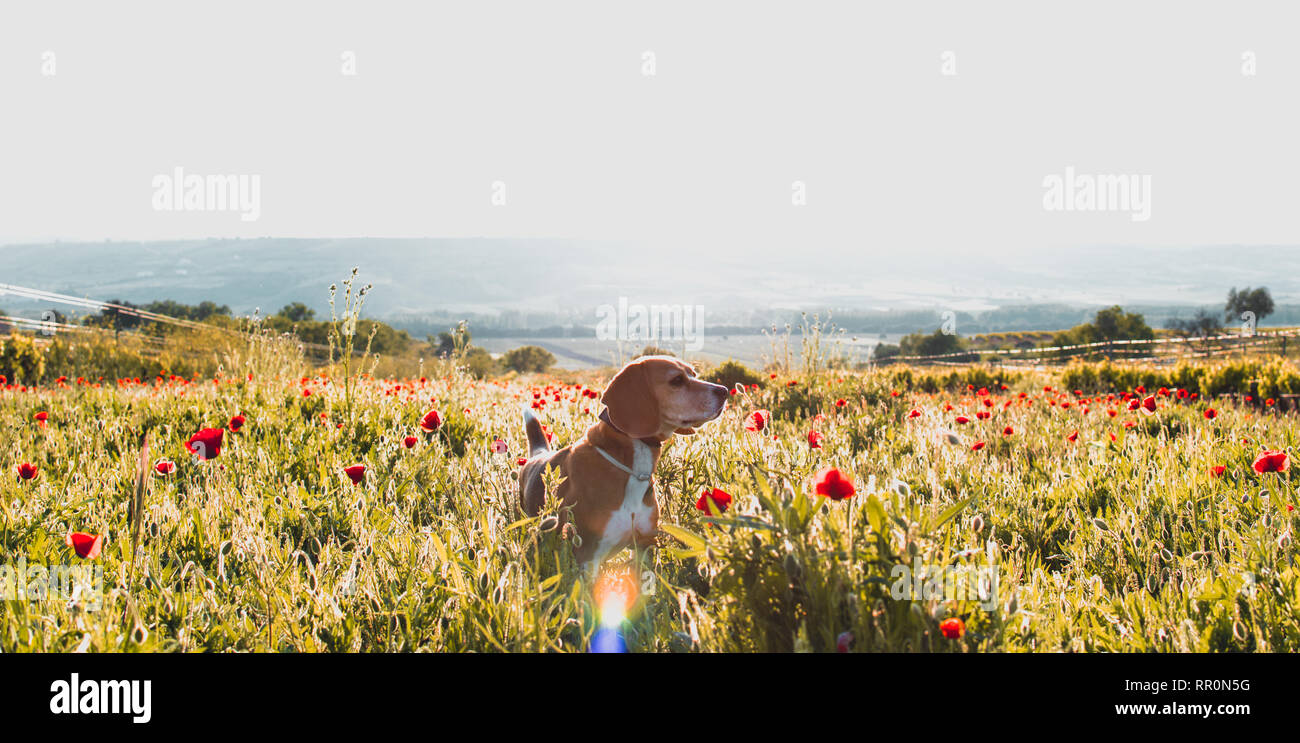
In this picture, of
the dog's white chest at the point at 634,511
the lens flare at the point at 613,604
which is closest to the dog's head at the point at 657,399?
the dog's white chest at the point at 634,511

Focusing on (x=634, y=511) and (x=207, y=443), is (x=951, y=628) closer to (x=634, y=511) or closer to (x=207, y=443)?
(x=634, y=511)

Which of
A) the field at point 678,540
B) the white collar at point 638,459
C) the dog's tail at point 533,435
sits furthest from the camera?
the dog's tail at point 533,435

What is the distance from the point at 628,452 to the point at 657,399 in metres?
0.27

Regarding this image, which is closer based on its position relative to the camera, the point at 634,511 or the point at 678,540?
the point at 634,511

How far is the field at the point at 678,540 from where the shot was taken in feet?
6.37

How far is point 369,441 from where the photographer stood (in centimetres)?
482

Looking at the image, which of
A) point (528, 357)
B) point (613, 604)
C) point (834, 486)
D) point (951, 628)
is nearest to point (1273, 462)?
point (951, 628)

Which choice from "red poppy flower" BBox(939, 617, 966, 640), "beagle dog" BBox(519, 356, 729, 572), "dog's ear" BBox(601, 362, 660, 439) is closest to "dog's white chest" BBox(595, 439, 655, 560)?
"beagle dog" BBox(519, 356, 729, 572)

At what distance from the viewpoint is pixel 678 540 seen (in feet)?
10.4

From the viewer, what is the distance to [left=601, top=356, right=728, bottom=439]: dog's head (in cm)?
291

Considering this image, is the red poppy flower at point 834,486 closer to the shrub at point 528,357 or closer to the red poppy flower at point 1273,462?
the red poppy flower at point 1273,462
